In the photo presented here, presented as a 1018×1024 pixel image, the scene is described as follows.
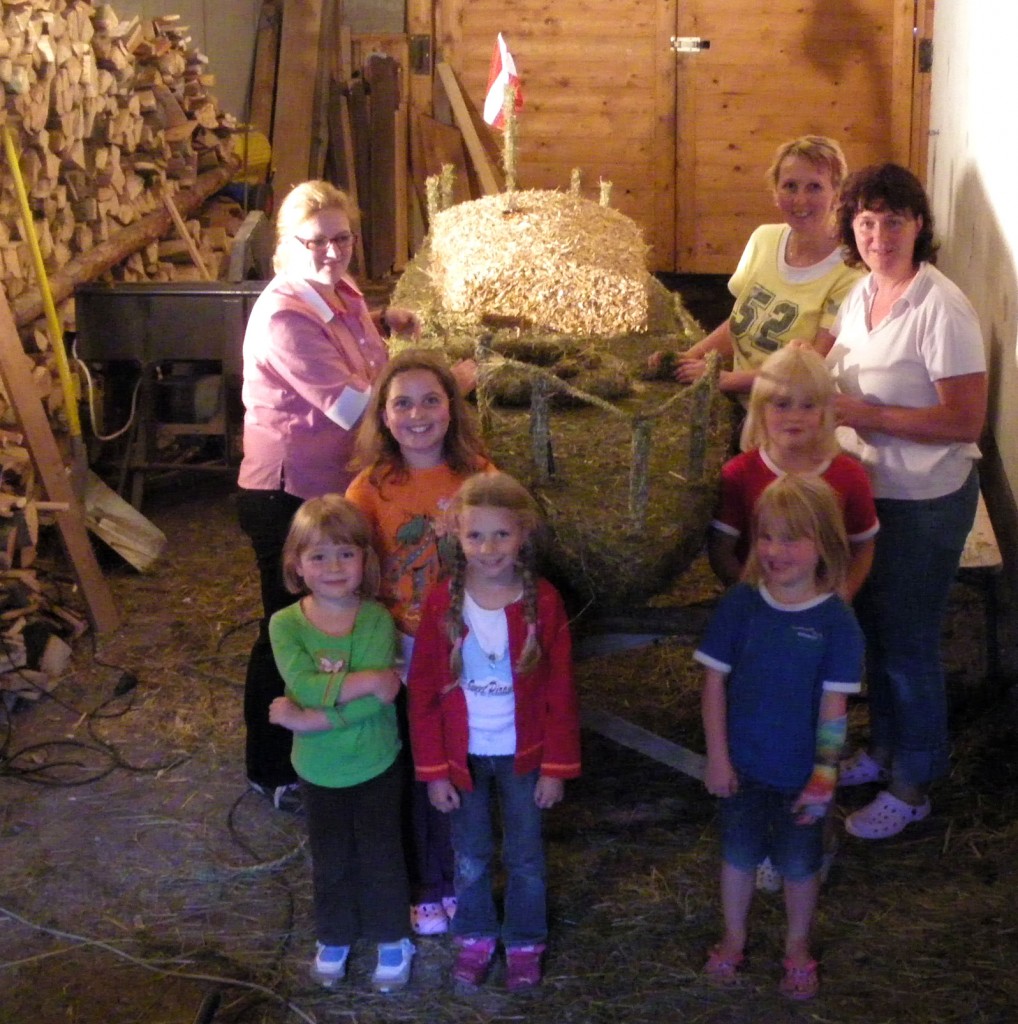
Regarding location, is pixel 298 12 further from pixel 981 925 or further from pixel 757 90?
pixel 981 925

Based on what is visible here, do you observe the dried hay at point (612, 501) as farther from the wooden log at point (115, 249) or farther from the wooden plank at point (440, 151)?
the wooden plank at point (440, 151)

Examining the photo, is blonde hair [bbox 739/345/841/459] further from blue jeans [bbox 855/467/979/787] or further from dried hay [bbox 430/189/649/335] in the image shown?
dried hay [bbox 430/189/649/335]

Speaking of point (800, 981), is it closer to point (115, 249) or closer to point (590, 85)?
point (115, 249)

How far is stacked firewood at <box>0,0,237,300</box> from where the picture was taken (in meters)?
5.71

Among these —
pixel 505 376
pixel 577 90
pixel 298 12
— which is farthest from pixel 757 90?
pixel 505 376

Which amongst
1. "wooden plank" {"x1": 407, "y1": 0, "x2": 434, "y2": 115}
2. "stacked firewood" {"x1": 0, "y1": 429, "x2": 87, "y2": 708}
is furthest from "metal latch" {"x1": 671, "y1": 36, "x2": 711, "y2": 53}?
"stacked firewood" {"x1": 0, "y1": 429, "x2": 87, "y2": 708}

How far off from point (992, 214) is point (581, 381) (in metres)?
1.73

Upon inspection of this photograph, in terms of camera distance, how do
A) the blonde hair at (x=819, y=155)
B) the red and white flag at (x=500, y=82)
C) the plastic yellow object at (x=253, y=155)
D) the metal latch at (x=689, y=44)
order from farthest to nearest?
the metal latch at (x=689, y=44) → the plastic yellow object at (x=253, y=155) → the red and white flag at (x=500, y=82) → the blonde hair at (x=819, y=155)

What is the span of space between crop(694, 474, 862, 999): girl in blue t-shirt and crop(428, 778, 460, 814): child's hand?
58cm

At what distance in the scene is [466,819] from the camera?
3023 mm

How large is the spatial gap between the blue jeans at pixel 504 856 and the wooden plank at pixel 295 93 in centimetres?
652

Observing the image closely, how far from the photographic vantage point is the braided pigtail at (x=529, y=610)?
2.87 meters

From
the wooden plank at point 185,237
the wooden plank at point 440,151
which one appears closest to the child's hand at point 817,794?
the wooden plank at point 185,237

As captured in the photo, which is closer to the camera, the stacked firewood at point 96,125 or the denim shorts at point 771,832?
the denim shorts at point 771,832
